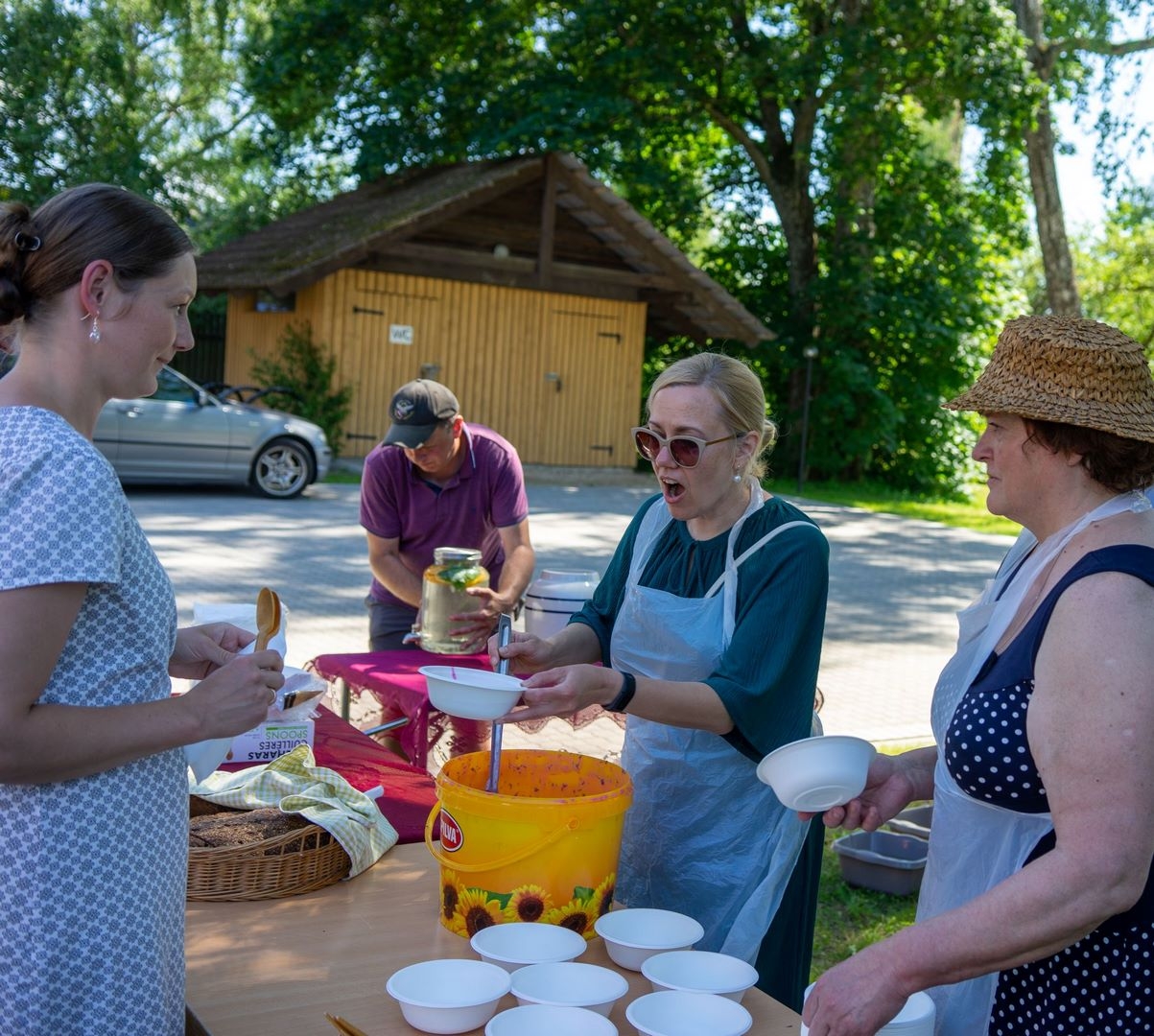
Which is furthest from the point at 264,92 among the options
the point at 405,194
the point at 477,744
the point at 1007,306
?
the point at 477,744

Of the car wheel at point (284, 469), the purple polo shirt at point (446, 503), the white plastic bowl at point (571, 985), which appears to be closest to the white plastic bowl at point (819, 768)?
the white plastic bowl at point (571, 985)

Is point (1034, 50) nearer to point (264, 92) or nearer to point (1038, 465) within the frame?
point (264, 92)

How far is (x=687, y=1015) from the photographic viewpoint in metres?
1.84

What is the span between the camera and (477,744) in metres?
4.42

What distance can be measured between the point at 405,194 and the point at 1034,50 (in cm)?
1057

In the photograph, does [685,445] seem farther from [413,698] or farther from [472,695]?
[413,698]

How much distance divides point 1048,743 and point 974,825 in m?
0.34

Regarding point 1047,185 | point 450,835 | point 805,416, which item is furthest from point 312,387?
point 450,835

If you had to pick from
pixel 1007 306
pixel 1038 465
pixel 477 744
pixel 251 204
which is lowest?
pixel 477 744

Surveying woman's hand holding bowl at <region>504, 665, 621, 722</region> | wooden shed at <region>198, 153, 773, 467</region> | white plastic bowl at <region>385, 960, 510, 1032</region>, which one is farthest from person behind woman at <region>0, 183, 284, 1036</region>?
wooden shed at <region>198, 153, 773, 467</region>

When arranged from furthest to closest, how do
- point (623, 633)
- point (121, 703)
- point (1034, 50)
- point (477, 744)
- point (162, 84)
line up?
point (162, 84), point (1034, 50), point (477, 744), point (623, 633), point (121, 703)

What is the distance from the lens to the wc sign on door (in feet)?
7.14

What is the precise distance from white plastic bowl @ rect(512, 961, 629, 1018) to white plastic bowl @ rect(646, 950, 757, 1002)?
0.20 ft

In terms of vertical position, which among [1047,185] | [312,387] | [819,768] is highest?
[1047,185]
